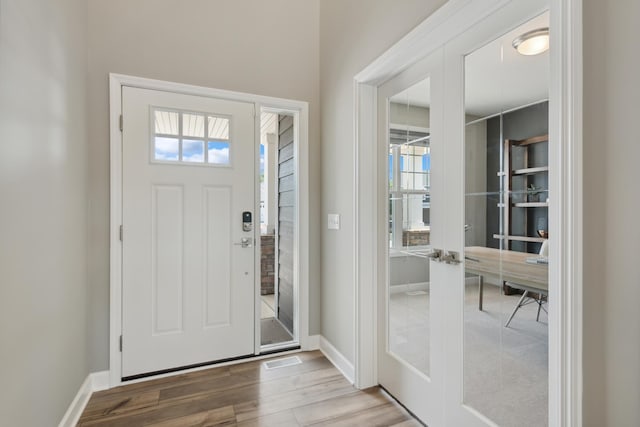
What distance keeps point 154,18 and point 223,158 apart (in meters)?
1.08

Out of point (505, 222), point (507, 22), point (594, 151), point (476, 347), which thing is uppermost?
point (507, 22)

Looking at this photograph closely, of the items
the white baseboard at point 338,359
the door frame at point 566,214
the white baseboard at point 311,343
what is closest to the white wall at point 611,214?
the door frame at point 566,214

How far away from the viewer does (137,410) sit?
1.92 metres

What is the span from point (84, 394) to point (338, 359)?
1672 mm

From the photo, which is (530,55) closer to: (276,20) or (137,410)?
(276,20)

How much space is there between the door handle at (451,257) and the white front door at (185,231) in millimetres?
1518

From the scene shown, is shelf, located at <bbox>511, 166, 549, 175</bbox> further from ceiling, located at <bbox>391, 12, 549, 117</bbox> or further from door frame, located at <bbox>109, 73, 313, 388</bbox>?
door frame, located at <bbox>109, 73, 313, 388</bbox>

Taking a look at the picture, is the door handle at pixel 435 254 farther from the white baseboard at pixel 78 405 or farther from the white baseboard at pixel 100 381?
the white baseboard at pixel 100 381

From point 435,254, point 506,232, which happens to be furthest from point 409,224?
point 506,232

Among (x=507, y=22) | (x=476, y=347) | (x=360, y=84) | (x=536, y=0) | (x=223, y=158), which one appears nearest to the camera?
(x=536, y=0)

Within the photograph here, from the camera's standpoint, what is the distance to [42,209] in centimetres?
144

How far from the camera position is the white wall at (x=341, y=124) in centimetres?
204

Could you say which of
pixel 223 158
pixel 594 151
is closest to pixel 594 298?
pixel 594 151

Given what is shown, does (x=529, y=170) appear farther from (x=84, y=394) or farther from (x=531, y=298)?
(x=84, y=394)
